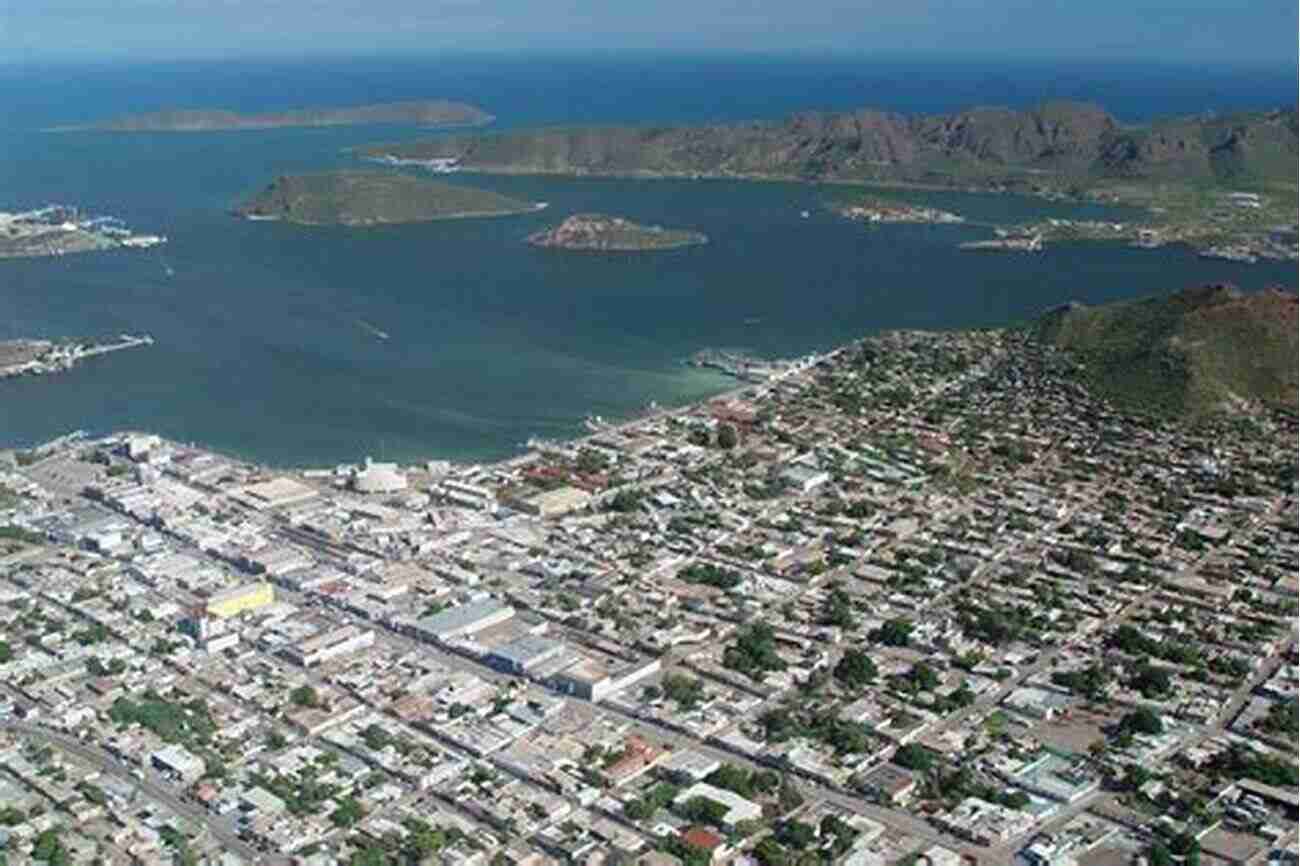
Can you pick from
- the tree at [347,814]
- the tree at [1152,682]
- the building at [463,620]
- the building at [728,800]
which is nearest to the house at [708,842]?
the building at [728,800]

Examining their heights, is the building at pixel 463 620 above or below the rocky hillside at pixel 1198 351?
below

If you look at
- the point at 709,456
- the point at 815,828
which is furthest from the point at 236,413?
the point at 815,828

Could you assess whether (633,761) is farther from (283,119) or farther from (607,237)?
(283,119)

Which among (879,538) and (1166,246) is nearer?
(879,538)

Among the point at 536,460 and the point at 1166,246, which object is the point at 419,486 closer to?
the point at 536,460

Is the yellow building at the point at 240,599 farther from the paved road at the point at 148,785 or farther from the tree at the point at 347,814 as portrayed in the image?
the tree at the point at 347,814

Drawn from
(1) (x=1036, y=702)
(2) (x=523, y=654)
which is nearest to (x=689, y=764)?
(2) (x=523, y=654)

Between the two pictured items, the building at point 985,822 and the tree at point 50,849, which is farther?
the building at point 985,822

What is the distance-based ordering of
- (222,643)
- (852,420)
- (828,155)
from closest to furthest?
(222,643) < (852,420) < (828,155)
